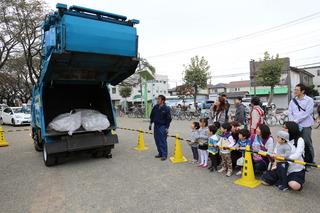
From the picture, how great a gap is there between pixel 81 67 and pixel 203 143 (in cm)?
345

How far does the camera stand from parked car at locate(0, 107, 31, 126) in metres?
18.1

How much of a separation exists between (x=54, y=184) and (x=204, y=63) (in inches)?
925

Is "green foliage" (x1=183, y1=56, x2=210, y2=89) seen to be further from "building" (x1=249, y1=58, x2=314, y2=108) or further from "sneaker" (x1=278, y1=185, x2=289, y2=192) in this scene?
"sneaker" (x1=278, y1=185, x2=289, y2=192)

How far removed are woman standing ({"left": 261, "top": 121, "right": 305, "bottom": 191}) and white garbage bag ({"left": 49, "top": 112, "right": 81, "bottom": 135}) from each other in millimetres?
→ 4485

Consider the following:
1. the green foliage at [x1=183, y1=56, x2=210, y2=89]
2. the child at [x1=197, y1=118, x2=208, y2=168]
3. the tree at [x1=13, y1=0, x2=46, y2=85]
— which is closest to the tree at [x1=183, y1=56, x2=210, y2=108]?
the green foliage at [x1=183, y1=56, x2=210, y2=89]

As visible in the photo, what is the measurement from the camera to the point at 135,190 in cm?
447

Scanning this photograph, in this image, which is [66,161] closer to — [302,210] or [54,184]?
[54,184]

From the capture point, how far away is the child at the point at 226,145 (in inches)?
204

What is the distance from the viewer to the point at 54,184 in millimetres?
4977

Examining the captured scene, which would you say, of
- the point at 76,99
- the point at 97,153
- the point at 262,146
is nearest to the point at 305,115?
the point at 262,146

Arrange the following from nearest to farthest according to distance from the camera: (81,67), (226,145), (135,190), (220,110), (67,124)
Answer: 1. (135,190)
2. (226,145)
3. (81,67)
4. (67,124)
5. (220,110)

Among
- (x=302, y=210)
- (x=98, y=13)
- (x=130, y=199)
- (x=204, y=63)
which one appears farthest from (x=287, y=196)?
(x=204, y=63)

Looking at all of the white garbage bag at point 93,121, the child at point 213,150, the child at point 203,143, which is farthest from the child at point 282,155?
the white garbage bag at point 93,121

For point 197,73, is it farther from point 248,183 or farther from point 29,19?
point 248,183
